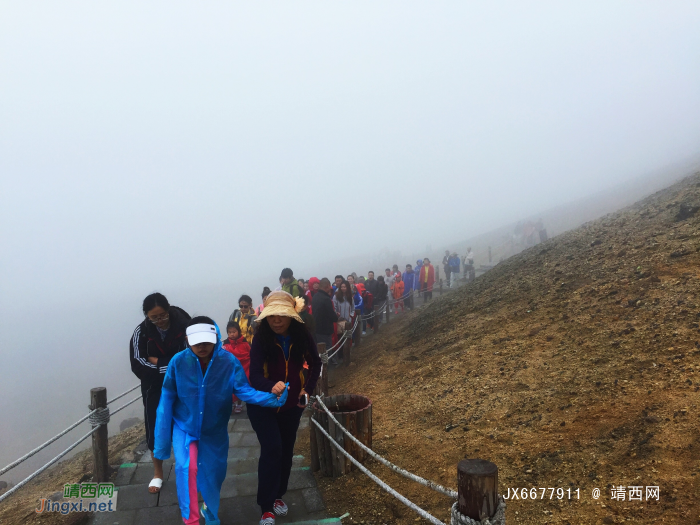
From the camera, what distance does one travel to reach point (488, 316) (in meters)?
9.29

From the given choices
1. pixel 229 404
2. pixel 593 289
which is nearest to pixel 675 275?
pixel 593 289

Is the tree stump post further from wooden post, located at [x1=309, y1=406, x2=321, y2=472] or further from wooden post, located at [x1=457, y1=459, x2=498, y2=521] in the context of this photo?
wooden post, located at [x1=457, y1=459, x2=498, y2=521]

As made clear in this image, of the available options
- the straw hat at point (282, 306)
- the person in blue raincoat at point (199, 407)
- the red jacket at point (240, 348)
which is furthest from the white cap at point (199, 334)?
the red jacket at point (240, 348)

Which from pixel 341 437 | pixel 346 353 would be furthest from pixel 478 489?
pixel 346 353

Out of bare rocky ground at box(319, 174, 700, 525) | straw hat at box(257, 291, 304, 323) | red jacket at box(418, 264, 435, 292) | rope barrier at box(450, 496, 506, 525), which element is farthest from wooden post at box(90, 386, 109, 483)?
red jacket at box(418, 264, 435, 292)

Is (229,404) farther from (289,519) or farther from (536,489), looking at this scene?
(536,489)

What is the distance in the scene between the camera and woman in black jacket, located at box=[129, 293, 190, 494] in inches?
153

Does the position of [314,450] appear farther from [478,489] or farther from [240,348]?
[478,489]

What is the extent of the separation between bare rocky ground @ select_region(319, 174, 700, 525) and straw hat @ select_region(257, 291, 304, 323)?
6.52 ft

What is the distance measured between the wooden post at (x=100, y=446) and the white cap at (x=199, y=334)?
1944 millimetres

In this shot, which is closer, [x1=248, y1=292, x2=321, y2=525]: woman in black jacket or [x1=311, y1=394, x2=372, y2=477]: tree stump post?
[x1=248, y1=292, x2=321, y2=525]: woman in black jacket

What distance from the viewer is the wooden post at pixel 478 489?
1943 mm

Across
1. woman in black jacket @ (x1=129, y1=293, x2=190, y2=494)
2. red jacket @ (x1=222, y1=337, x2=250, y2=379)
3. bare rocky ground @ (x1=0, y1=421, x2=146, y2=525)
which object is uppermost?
woman in black jacket @ (x1=129, y1=293, x2=190, y2=494)

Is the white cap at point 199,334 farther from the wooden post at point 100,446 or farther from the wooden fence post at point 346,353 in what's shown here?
the wooden fence post at point 346,353
